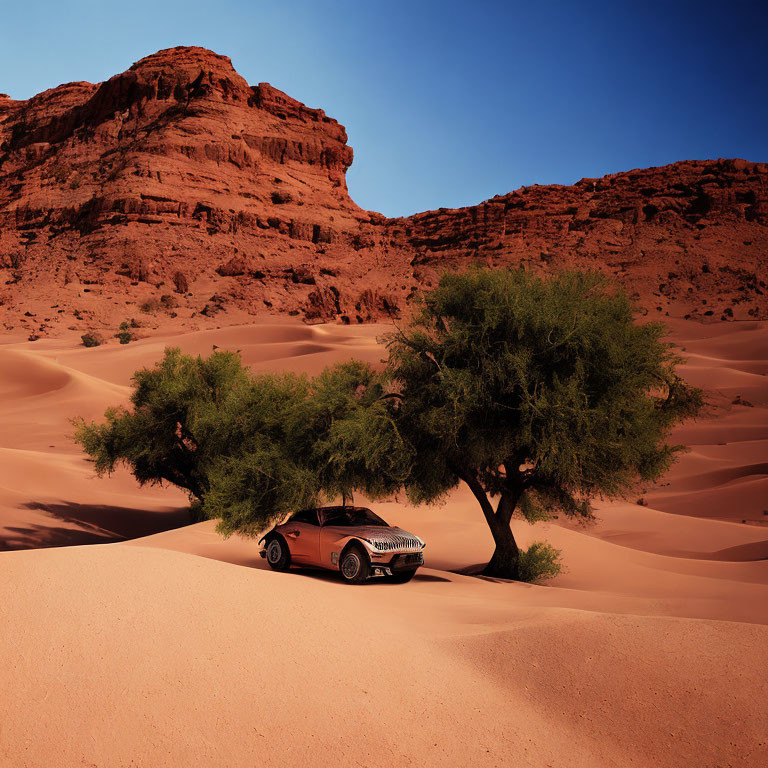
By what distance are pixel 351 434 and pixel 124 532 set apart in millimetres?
14242

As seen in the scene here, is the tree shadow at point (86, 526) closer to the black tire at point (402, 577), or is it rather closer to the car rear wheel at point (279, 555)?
the car rear wheel at point (279, 555)

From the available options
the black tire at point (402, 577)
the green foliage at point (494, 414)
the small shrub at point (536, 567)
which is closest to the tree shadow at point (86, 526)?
the green foliage at point (494, 414)

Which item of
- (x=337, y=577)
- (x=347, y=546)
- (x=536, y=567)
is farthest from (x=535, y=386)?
(x=337, y=577)

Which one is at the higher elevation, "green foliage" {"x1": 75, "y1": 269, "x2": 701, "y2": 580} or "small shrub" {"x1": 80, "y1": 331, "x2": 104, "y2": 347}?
"small shrub" {"x1": 80, "y1": 331, "x2": 104, "y2": 347}

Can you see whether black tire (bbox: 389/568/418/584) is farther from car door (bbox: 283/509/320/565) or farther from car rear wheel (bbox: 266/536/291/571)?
Answer: car rear wheel (bbox: 266/536/291/571)

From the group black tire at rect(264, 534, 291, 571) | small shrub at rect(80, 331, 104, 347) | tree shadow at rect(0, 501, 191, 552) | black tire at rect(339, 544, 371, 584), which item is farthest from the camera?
small shrub at rect(80, 331, 104, 347)

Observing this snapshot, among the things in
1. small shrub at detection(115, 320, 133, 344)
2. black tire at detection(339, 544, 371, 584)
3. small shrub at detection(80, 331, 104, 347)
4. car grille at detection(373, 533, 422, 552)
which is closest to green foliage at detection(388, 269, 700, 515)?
car grille at detection(373, 533, 422, 552)

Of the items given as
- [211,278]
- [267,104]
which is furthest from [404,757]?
[267,104]

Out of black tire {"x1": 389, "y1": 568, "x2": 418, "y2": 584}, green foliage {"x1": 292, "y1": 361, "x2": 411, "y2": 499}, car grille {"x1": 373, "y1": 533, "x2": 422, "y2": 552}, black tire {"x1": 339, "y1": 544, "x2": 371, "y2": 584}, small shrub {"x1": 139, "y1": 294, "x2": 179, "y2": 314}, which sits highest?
small shrub {"x1": 139, "y1": 294, "x2": 179, "y2": 314}

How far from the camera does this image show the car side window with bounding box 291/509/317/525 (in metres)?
13.0

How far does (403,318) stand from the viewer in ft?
236

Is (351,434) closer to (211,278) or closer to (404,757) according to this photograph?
(404,757)

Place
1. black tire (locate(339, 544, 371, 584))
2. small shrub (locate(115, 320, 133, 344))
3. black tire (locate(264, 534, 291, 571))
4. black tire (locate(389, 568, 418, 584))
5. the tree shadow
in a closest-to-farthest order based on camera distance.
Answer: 1. black tire (locate(339, 544, 371, 584))
2. black tire (locate(389, 568, 418, 584))
3. black tire (locate(264, 534, 291, 571))
4. the tree shadow
5. small shrub (locate(115, 320, 133, 344))

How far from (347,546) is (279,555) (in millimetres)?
1972
